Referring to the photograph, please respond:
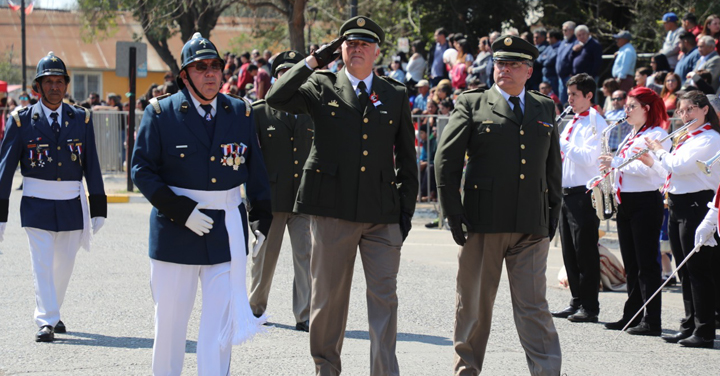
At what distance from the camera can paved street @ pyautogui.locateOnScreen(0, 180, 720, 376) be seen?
692 cm

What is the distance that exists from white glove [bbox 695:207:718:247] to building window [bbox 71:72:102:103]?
50.5 meters

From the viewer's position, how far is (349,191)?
6160mm

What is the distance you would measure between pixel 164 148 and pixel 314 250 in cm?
121

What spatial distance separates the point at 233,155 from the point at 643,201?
4.04m

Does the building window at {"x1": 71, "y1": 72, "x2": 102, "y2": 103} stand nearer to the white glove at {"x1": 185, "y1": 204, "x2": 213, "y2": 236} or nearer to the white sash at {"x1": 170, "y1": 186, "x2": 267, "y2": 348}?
the white sash at {"x1": 170, "y1": 186, "x2": 267, "y2": 348}

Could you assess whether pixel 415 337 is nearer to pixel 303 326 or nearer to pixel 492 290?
pixel 303 326

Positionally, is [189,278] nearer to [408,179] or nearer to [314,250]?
[314,250]

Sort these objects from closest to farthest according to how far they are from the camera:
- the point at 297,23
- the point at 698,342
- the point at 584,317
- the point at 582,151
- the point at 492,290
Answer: the point at 492,290, the point at 698,342, the point at 582,151, the point at 584,317, the point at 297,23

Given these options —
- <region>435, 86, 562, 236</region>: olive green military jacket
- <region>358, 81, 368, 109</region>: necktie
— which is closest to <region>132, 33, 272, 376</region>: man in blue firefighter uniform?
<region>358, 81, 368, 109</region>: necktie

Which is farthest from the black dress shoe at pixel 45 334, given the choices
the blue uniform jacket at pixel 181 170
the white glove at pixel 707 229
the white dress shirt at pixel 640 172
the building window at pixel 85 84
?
the building window at pixel 85 84

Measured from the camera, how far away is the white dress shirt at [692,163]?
800 centimetres

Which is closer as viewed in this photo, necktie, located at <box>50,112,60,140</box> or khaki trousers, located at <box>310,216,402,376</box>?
khaki trousers, located at <box>310,216,402,376</box>

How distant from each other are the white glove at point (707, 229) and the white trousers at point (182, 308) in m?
3.85

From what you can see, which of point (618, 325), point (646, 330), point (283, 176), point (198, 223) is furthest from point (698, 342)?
point (198, 223)
